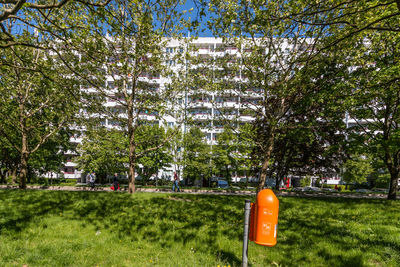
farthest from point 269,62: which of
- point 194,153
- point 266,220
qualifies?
point 194,153

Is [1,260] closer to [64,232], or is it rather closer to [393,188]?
[64,232]

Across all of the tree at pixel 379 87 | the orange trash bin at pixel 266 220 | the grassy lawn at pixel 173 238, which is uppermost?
the tree at pixel 379 87

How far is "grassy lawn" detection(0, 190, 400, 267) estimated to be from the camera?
3.80 metres

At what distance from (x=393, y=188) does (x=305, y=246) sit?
14.5m

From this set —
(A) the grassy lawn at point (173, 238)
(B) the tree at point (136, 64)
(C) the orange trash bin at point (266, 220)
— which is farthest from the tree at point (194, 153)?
(C) the orange trash bin at point (266, 220)

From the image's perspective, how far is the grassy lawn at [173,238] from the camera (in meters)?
3.80

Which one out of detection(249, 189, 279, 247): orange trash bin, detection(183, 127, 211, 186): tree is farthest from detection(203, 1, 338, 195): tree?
detection(183, 127, 211, 186): tree

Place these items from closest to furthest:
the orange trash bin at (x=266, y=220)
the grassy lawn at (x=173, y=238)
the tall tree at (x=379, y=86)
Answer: the orange trash bin at (x=266, y=220) → the grassy lawn at (x=173, y=238) → the tall tree at (x=379, y=86)

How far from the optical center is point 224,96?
12078mm

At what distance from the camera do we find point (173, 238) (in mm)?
4809

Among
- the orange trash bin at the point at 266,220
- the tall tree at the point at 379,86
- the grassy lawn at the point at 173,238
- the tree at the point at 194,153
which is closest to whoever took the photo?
the orange trash bin at the point at 266,220

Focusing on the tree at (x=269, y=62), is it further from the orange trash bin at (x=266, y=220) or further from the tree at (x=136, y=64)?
the orange trash bin at (x=266, y=220)

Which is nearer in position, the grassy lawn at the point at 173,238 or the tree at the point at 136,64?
the grassy lawn at the point at 173,238

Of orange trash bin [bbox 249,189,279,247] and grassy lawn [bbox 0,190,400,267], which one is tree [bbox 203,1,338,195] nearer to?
grassy lawn [bbox 0,190,400,267]
